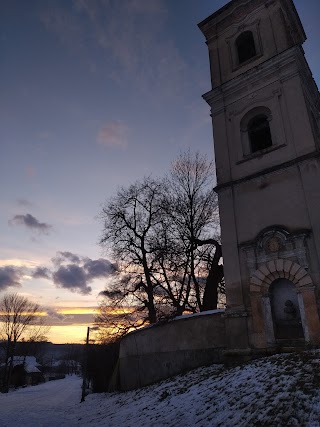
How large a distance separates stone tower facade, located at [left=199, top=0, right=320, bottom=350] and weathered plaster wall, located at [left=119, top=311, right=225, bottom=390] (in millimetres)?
979

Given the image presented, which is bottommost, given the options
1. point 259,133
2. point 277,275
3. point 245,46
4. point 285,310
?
point 285,310

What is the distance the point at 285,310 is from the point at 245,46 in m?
12.0

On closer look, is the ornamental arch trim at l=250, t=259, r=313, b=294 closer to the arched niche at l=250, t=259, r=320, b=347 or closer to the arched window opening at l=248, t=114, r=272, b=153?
the arched niche at l=250, t=259, r=320, b=347

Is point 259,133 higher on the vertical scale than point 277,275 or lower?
higher

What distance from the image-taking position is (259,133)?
1395cm

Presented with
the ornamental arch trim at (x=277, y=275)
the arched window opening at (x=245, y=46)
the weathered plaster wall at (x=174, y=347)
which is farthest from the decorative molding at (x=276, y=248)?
the arched window opening at (x=245, y=46)

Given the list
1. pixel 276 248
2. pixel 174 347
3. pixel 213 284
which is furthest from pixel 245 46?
pixel 174 347

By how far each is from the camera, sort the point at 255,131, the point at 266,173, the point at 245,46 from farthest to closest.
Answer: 1. the point at 245,46
2. the point at 255,131
3. the point at 266,173

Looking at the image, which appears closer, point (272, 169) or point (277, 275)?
point (277, 275)

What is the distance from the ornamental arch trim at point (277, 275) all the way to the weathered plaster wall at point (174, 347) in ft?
5.91

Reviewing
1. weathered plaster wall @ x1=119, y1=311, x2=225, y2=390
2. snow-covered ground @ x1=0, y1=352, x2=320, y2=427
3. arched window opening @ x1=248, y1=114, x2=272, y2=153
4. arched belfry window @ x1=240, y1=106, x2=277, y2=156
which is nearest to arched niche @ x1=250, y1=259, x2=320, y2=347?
snow-covered ground @ x1=0, y1=352, x2=320, y2=427

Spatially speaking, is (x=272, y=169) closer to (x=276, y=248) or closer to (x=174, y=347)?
(x=276, y=248)

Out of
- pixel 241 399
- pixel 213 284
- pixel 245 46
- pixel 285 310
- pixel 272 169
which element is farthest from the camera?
pixel 213 284

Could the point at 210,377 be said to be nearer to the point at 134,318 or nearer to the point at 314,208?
the point at 314,208
